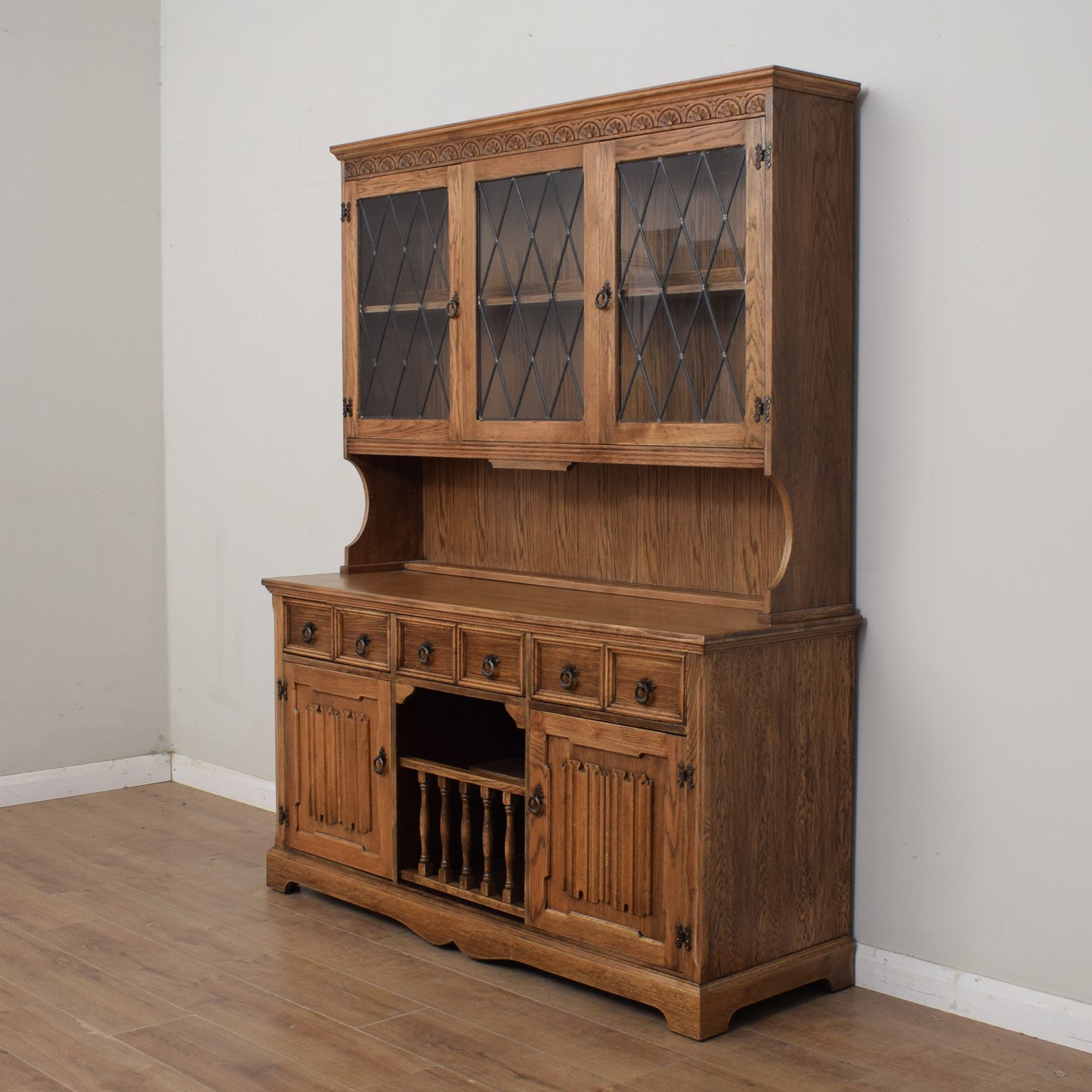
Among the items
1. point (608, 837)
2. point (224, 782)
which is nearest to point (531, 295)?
point (608, 837)

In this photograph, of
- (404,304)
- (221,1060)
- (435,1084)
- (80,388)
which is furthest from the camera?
(80,388)

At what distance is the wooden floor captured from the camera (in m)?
2.85

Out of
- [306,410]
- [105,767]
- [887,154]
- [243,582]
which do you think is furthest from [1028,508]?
[105,767]

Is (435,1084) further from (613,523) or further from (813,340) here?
(813,340)

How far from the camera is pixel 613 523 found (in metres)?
3.77

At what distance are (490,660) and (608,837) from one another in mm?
526

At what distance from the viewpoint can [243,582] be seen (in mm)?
5102

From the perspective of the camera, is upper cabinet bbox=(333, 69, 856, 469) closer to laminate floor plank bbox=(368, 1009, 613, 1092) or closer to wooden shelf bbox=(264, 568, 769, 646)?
wooden shelf bbox=(264, 568, 769, 646)

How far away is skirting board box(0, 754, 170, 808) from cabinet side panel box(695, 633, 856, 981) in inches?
117

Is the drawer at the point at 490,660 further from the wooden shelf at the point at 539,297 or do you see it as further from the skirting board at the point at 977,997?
the skirting board at the point at 977,997

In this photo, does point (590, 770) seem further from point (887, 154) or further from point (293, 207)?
point (293, 207)

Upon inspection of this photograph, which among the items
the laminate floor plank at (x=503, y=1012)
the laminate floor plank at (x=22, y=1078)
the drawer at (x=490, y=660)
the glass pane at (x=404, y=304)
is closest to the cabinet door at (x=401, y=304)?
the glass pane at (x=404, y=304)

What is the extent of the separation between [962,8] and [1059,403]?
89 cm

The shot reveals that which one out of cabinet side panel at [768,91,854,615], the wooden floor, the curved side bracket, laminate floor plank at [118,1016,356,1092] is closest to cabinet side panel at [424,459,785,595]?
the curved side bracket
